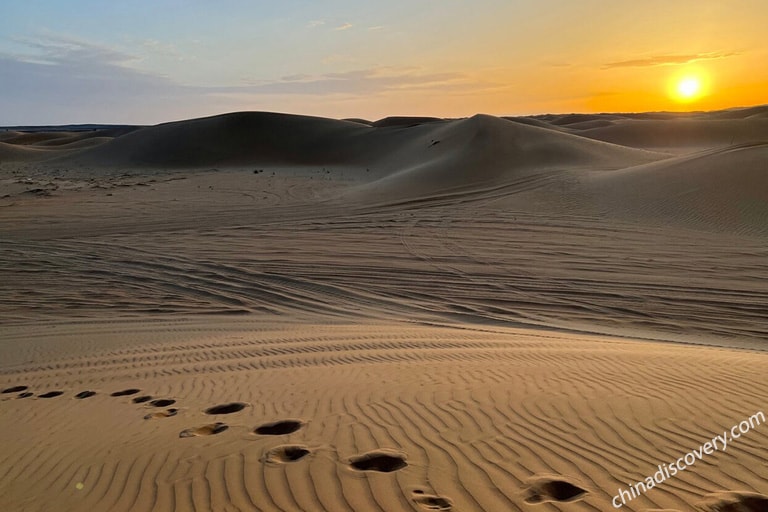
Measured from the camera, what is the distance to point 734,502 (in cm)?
330

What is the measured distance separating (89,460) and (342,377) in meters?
2.30

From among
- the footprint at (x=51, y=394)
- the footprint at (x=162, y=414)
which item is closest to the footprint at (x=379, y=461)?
the footprint at (x=162, y=414)

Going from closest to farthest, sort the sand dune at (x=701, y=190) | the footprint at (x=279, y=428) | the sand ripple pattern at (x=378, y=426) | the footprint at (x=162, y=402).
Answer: the sand ripple pattern at (x=378, y=426) < the footprint at (x=279, y=428) < the footprint at (x=162, y=402) < the sand dune at (x=701, y=190)

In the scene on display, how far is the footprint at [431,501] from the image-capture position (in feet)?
10.8

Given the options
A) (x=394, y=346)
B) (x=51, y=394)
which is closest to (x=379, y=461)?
(x=394, y=346)

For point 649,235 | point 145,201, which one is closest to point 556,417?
point 649,235

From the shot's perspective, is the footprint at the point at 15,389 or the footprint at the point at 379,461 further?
the footprint at the point at 15,389

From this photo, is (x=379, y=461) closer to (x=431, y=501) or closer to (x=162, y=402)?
(x=431, y=501)

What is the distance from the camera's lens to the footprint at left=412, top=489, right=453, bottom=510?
329cm

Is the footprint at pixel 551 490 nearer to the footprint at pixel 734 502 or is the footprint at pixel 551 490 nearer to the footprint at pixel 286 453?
the footprint at pixel 734 502

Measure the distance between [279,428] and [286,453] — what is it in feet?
1.71

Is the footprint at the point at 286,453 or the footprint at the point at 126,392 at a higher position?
the footprint at the point at 286,453

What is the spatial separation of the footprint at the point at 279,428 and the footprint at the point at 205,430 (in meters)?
0.27

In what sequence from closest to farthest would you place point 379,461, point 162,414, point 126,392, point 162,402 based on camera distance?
1. point 379,461
2. point 162,414
3. point 162,402
4. point 126,392
